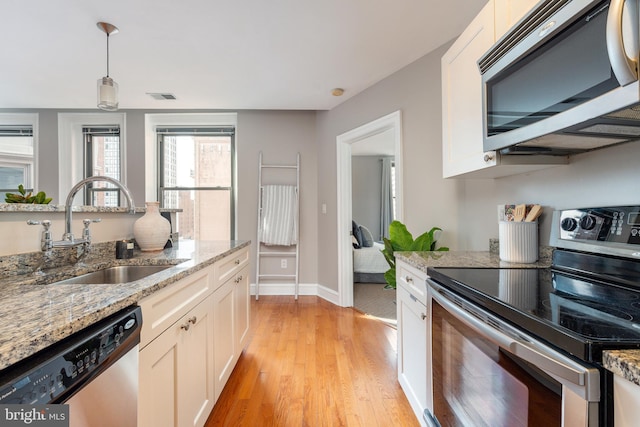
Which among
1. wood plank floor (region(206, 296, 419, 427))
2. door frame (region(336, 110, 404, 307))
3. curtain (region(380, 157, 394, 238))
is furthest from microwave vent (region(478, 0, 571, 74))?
curtain (region(380, 157, 394, 238))

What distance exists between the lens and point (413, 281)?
4.78 feet

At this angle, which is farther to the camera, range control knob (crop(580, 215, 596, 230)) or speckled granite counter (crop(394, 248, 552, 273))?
speckled granite counter (crop(394, 248, 552, 273))

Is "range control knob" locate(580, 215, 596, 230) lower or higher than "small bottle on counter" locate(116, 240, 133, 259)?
higher

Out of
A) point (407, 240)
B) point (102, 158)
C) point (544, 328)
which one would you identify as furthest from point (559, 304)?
point (102, 158)

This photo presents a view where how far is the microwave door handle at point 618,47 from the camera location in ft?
2.05

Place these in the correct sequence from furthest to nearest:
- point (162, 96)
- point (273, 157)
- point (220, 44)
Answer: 1. point (273, 157)
2. point (162, 96)
3. point (220, 44)

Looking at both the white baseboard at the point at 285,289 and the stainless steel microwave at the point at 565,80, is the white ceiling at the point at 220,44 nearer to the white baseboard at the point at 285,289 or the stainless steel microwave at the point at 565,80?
the stainless steel microwave at the point at 565,80

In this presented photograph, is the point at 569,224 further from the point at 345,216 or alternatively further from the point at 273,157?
the point at 273,157

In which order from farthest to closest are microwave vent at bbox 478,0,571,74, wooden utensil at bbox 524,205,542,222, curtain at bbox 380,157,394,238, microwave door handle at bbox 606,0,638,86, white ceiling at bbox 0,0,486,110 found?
curtain at bbox 380,157,394,238 → white ceiling at bbox 0,0,486,110 → wooden utensil at bbox 524,205,542,222 → microwave vent at bbox 478,0,571,74 → microwave door handle at bbox 606,0,638,86

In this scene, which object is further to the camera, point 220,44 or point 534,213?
point 220,44

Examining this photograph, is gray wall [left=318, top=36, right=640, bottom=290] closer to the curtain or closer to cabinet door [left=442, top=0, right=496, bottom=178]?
cabinet door [left=442, top=0, right=496, bottom=178]

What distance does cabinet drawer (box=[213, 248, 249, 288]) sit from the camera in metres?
1.58

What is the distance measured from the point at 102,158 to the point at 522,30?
189 inches

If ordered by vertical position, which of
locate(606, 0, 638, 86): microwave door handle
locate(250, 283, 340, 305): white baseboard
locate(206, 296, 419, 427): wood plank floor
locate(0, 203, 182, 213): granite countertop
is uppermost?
locate(606, 0, 638, 86): microwave door handle
